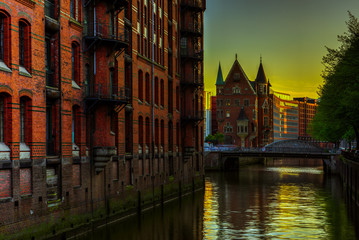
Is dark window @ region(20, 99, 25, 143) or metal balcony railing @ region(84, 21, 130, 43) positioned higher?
metal balcony railing @ region(84, 21, 130, 43)

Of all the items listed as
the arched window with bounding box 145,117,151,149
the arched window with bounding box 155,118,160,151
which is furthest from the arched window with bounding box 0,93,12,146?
the arched window with bounding box 155,118,160,151

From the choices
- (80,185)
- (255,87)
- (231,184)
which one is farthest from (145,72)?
(255,87)

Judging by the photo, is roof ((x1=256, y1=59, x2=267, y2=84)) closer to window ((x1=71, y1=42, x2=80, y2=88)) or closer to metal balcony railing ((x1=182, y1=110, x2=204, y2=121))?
metal balcony railing ((x1=182, y1=110, x2=204, y2=121))

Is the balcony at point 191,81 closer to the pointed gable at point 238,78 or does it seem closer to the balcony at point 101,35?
the balcony at point 101,35

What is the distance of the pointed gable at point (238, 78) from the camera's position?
5531 inches

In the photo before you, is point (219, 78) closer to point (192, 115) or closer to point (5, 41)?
point (192, 115)

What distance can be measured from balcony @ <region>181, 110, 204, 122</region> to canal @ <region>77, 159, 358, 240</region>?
6.86 metres

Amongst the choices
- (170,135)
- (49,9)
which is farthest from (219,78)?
(49,9)

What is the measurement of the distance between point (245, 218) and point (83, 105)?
14.3 meters

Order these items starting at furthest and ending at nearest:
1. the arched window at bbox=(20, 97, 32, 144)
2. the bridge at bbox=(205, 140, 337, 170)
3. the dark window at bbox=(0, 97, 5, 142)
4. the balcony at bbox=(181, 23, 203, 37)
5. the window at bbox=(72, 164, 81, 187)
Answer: the bridge at bbox=(205, 140, 337, 170), the balcony at bbox=(181, 23, 203, 37), the window at bbox=(72, 164, 81, 187), the arched window at bbox=(20, 97, 32, 144), the dark window at bbox=(0, 97, 5, 142)

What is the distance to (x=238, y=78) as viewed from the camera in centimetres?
14050

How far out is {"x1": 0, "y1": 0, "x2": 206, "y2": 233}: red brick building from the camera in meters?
22.5

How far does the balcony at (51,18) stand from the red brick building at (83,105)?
5 cm

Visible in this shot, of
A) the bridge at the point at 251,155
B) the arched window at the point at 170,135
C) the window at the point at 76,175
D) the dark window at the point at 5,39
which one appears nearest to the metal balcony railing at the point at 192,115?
the arched window at the point at 170,135
